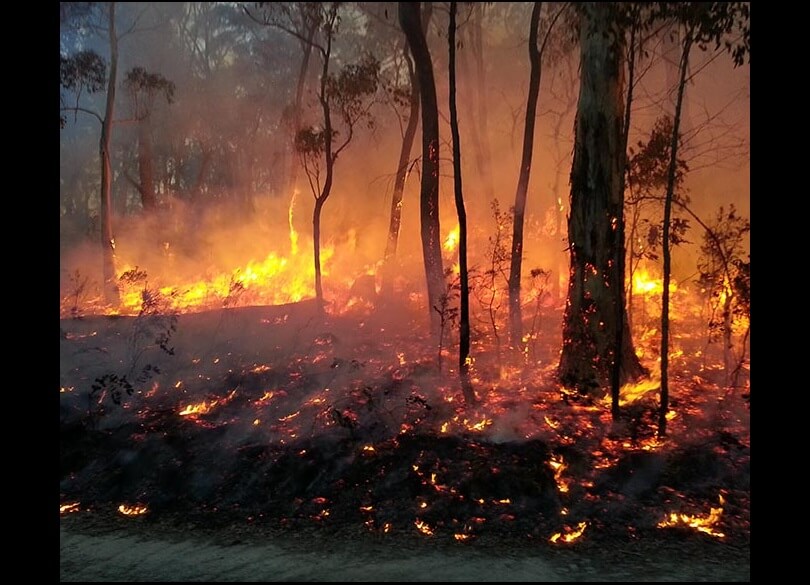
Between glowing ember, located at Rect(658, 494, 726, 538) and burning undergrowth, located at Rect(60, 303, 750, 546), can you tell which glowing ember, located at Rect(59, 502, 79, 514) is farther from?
glowing ember, located at Rect(658, 494, 726, 538)

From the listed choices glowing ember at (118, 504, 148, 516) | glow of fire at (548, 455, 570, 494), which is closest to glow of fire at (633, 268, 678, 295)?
glow of fire at (548, 455, 570, 494)

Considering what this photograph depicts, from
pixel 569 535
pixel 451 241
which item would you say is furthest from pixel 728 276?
pixel 451 241

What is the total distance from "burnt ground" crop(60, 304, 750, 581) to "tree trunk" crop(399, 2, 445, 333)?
189cm

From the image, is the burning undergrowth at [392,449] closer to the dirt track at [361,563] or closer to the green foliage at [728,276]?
the dirt track at [361,563]

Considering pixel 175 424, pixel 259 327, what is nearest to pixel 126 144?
pixel 259 327

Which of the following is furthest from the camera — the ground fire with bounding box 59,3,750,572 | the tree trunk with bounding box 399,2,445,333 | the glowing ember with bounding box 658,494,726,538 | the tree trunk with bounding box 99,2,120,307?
the tree trunk with bounding box 99,2,120,307

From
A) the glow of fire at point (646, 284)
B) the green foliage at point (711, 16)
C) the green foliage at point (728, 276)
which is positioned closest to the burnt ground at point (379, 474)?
the green foliage at point (728, 276)

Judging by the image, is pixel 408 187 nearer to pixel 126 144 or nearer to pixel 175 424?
pixel 175 424

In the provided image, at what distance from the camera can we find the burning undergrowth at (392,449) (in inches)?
227

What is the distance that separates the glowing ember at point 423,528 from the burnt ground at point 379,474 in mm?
20

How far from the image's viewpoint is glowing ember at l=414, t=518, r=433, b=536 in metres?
5.44

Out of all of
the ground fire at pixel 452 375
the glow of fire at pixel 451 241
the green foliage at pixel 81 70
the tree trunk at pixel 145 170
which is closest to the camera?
Result: the ground fire at pixel 452 375

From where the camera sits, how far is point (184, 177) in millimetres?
35531
